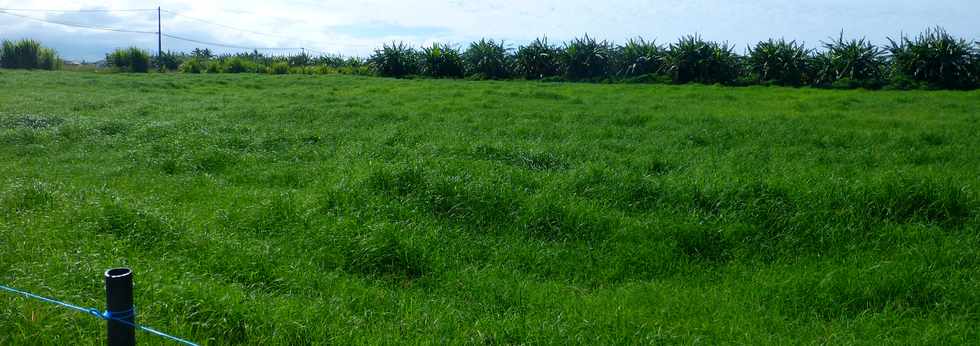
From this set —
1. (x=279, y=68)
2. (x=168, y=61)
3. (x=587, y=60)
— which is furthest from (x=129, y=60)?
(x=587, y=60)

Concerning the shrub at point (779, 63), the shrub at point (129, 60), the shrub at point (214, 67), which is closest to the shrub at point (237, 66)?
the shrub at point (214, 67)

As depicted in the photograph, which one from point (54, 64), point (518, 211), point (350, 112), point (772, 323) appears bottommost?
point (772, 323)

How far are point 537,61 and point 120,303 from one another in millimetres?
28457

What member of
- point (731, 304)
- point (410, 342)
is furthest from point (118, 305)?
point (731, 304)

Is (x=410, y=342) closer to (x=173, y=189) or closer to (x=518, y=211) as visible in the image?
(x=518, y=211)

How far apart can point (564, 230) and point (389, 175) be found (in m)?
1.78

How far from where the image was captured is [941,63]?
20672 mm

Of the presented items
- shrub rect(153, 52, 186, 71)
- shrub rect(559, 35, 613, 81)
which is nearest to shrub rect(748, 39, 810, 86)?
shrub rect(559, 35, 613, 81)

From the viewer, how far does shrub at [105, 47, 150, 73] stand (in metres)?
35.8

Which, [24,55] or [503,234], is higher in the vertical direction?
[24,55]

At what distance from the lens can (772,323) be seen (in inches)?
162

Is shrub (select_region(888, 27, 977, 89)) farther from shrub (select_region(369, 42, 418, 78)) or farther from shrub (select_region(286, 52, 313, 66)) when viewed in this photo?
shrub (select_region(286, 52, 313, 66))

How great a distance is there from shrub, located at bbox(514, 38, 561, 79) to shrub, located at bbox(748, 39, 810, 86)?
8.40 metres

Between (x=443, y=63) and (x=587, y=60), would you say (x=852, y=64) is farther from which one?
(x=443, y=63)
